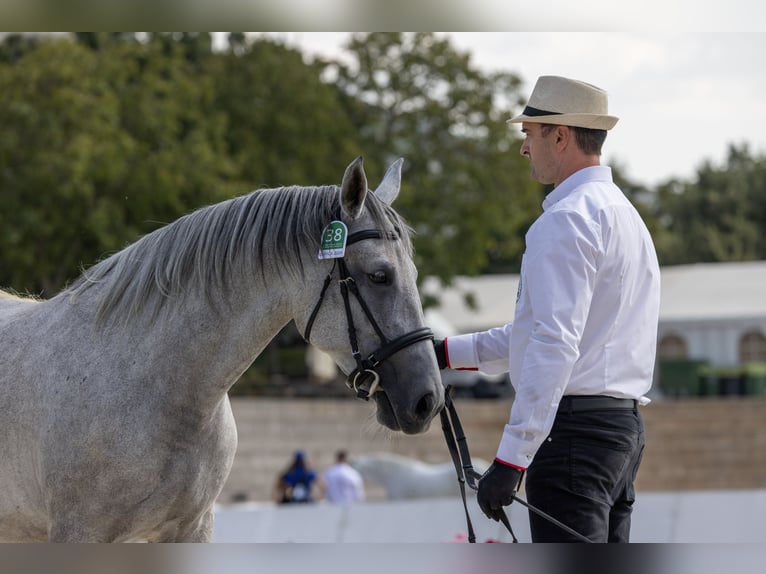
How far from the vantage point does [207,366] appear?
3.67 meters

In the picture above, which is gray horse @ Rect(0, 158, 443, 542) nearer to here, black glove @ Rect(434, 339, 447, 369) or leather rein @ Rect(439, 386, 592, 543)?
leather rein @ Rect(439, 386, 592, 543)

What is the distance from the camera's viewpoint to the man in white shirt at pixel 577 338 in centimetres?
301

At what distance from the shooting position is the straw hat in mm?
3270

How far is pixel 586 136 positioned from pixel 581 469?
962 millimetres

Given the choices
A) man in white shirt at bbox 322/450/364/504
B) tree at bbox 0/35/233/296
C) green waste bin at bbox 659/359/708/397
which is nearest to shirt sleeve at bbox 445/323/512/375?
man in white shirt at bbox 322/450/364/504

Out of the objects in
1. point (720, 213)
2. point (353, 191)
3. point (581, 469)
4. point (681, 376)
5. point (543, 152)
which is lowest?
point (720, 213)

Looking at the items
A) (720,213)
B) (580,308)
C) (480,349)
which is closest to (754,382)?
(720,213)

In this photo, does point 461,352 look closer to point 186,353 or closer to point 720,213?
point 186,353

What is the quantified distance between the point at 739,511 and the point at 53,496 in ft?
23.8

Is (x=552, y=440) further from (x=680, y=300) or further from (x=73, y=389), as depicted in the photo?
(x=680, y=300)

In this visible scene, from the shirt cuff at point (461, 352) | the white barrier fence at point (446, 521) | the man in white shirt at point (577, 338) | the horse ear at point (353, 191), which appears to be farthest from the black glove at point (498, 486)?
the white barrier fence at point (446, 521)

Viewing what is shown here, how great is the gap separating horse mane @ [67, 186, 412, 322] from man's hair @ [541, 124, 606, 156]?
1.90 feet

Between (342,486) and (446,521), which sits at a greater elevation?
(446,521)

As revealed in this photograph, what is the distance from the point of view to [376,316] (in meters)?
3.49
